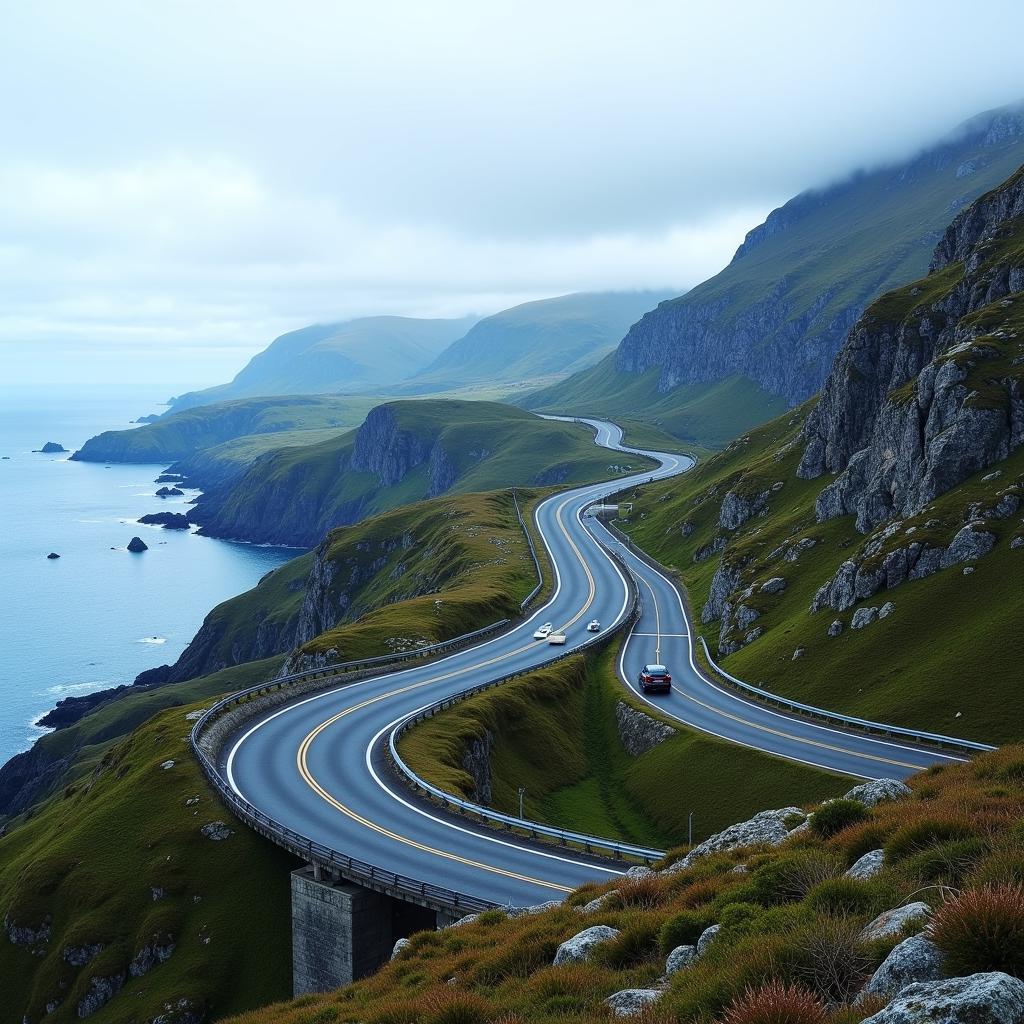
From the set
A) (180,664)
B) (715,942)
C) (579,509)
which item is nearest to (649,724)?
(715,942)

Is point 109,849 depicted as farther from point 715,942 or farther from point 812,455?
point 812,455

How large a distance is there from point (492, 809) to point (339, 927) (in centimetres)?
1755

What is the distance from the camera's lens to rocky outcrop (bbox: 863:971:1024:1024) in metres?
9.47

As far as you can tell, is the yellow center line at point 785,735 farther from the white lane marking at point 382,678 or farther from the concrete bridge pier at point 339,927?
the concrete bridge pier at point 339,927

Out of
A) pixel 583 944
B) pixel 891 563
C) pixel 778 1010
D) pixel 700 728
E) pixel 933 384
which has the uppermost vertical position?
pixel 933 384

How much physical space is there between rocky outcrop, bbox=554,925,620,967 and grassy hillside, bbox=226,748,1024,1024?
43cm

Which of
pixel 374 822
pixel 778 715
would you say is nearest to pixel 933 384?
pixel 778 715

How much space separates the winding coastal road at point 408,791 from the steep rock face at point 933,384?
29054 millimetres

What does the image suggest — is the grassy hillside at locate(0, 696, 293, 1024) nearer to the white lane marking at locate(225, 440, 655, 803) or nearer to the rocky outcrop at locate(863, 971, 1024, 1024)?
the white lane marking at locate(225, 440, 655, 803)

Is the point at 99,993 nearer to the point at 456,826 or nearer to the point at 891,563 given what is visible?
the point at 456,826

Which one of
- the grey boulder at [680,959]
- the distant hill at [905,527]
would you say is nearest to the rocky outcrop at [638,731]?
the distant hill at [905,527]

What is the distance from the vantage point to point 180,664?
191250 mm

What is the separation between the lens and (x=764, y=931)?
48.9 feet

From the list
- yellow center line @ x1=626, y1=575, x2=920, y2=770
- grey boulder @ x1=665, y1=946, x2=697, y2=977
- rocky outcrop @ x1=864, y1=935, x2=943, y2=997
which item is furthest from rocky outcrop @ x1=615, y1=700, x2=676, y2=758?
rocky outcrop @ x1=864, y1=935, x2=943, y2=997
